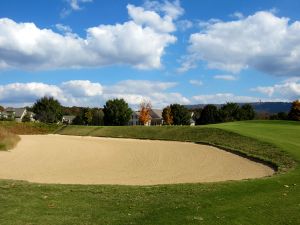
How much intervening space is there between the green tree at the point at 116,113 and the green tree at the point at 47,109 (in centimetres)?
2148

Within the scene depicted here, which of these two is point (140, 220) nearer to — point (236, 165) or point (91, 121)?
point (236, 165)

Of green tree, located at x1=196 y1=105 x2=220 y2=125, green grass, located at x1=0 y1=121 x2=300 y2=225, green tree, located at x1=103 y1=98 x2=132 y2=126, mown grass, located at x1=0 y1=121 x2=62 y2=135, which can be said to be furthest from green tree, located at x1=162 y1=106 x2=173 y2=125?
green grass, located at x1=0 y1=121 x2=300 y2=225

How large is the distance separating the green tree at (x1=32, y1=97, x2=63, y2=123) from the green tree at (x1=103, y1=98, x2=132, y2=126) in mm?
21480

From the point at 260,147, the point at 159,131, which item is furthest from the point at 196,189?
the point at 159,131

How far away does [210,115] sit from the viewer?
353 feet

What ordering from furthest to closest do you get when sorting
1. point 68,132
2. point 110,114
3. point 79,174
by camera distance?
point 110,114 < point 68,132 < point 79,174

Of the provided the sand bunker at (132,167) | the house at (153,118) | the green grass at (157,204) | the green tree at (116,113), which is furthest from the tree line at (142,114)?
the green grass at (157,204)

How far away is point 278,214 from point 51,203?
18.6ft

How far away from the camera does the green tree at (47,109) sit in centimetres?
11956

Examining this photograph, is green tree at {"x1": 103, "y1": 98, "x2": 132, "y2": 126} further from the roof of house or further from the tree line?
the roof of house

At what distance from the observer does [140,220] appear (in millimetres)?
9758

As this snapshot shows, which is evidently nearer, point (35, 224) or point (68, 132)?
point (35, 224)

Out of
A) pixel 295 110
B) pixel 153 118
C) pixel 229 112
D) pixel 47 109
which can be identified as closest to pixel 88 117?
pixel 47 109

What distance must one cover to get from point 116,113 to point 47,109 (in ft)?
83.4
